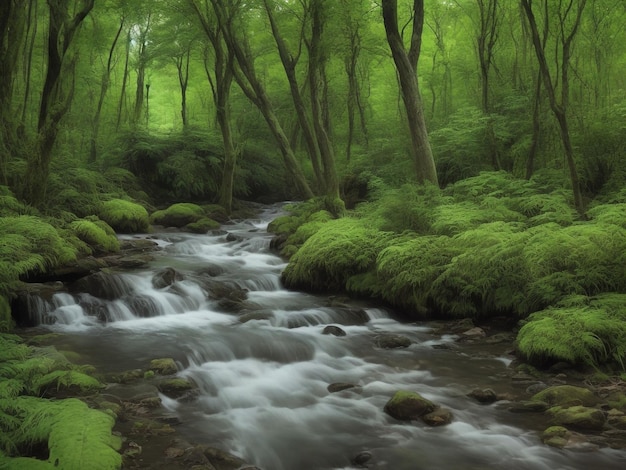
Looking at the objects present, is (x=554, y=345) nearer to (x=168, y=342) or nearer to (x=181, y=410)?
(x=181, y=410)

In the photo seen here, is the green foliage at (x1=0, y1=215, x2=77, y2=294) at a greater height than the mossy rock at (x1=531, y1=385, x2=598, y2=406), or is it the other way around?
the green foliage at (x1=0, y1=215, x2=77, y2=294)

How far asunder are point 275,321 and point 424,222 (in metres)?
3.73

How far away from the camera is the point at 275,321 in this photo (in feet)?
27.4

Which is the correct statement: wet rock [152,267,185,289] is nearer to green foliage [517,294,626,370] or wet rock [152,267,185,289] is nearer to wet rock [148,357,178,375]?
wet rock [148,357,178,375]

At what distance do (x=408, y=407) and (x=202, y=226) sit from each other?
42.2 feet

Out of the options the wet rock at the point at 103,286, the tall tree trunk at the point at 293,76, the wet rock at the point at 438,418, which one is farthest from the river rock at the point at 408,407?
the tall tree trunk at the point at 293,76

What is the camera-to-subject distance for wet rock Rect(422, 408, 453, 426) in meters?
4.94

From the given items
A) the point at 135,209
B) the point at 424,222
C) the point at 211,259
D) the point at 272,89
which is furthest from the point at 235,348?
the point at 272,89

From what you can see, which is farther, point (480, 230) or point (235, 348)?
point (480, 230)

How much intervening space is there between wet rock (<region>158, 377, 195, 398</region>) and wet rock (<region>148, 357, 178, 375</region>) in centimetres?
39

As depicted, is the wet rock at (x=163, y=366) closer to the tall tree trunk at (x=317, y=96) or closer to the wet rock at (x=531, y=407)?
the wet rock at (x=531, y=407)

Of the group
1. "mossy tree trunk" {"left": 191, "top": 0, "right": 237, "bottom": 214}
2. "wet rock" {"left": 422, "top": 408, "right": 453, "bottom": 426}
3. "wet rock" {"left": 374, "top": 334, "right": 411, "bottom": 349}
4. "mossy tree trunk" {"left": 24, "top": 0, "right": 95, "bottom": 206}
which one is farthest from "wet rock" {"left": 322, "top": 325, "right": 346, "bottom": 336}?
"mossy tree trunk" {"left": 191, "top": 0, "right": 237, "bottom": 214}

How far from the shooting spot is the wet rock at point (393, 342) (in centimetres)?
735

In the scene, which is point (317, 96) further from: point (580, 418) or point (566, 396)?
point (580, 418)
